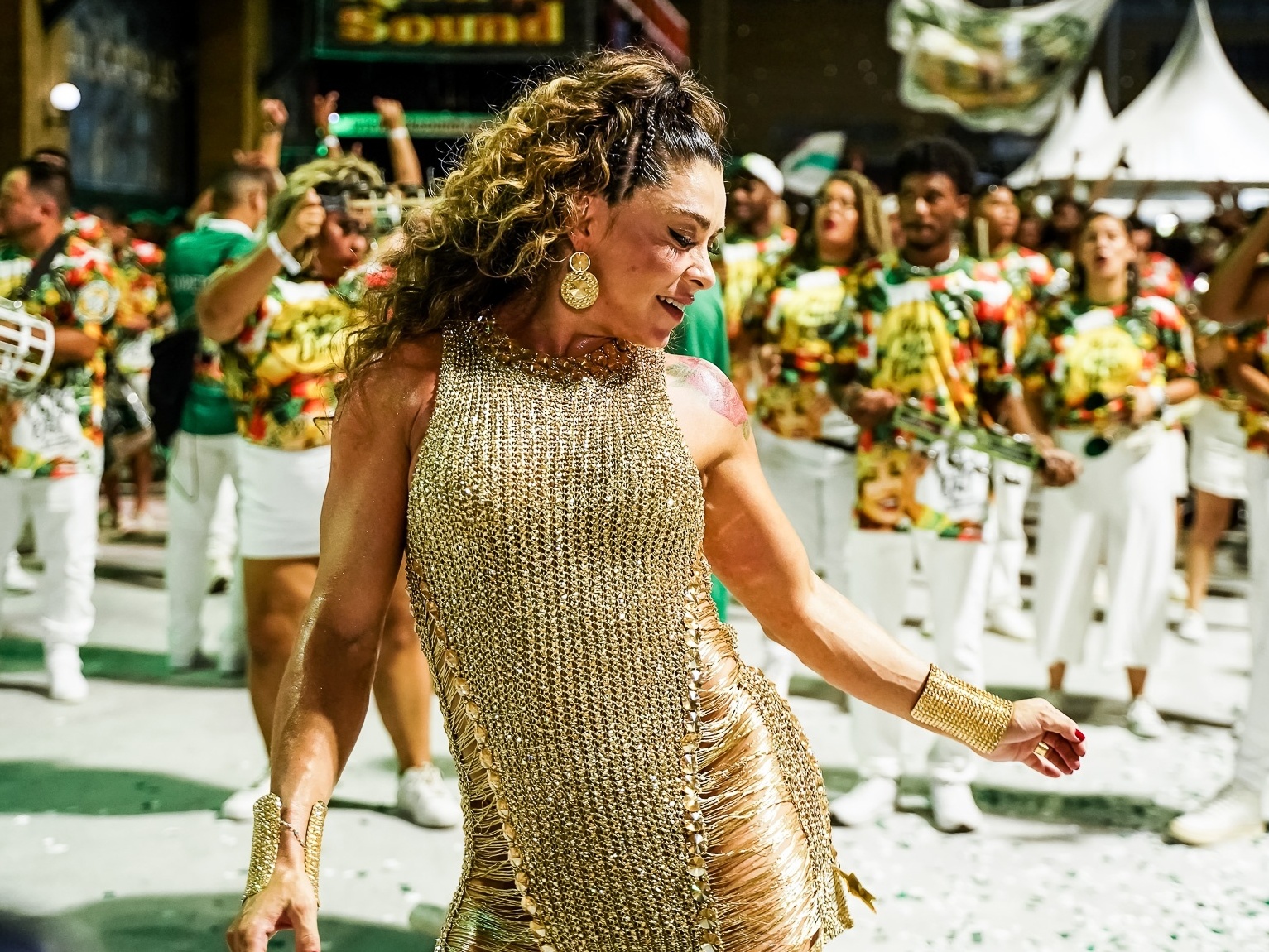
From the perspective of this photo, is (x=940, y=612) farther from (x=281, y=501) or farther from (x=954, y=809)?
(x=281, y=501)

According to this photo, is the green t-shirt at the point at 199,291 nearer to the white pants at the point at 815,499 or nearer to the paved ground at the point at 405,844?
the paved ground at the point at 405,844

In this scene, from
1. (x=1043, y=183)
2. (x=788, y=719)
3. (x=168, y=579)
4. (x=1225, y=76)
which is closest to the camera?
(x=788, y=719)

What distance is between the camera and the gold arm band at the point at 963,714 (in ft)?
6.55

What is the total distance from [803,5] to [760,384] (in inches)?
749

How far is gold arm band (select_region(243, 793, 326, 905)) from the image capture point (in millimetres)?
1521

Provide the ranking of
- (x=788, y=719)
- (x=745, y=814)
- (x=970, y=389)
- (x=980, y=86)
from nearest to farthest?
(x=745, y=814) < (x=788, y=719) < (x=970, y=389) < (x=980, y=86)

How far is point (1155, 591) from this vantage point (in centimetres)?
567

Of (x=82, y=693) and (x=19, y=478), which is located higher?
(x=19, y=478)

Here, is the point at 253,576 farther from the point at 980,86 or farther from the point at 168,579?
the point at 980,86

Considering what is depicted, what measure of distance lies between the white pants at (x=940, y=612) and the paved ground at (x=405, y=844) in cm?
22

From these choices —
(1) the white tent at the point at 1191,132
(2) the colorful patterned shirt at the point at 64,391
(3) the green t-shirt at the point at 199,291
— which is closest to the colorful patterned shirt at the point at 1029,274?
(3) the green t-shirt at the point at 199,291

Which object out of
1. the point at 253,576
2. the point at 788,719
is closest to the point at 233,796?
the point at 253,576

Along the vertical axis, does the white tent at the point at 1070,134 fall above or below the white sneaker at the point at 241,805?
above

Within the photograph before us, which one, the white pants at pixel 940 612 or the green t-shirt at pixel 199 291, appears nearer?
the white pants at pixel 940 612
